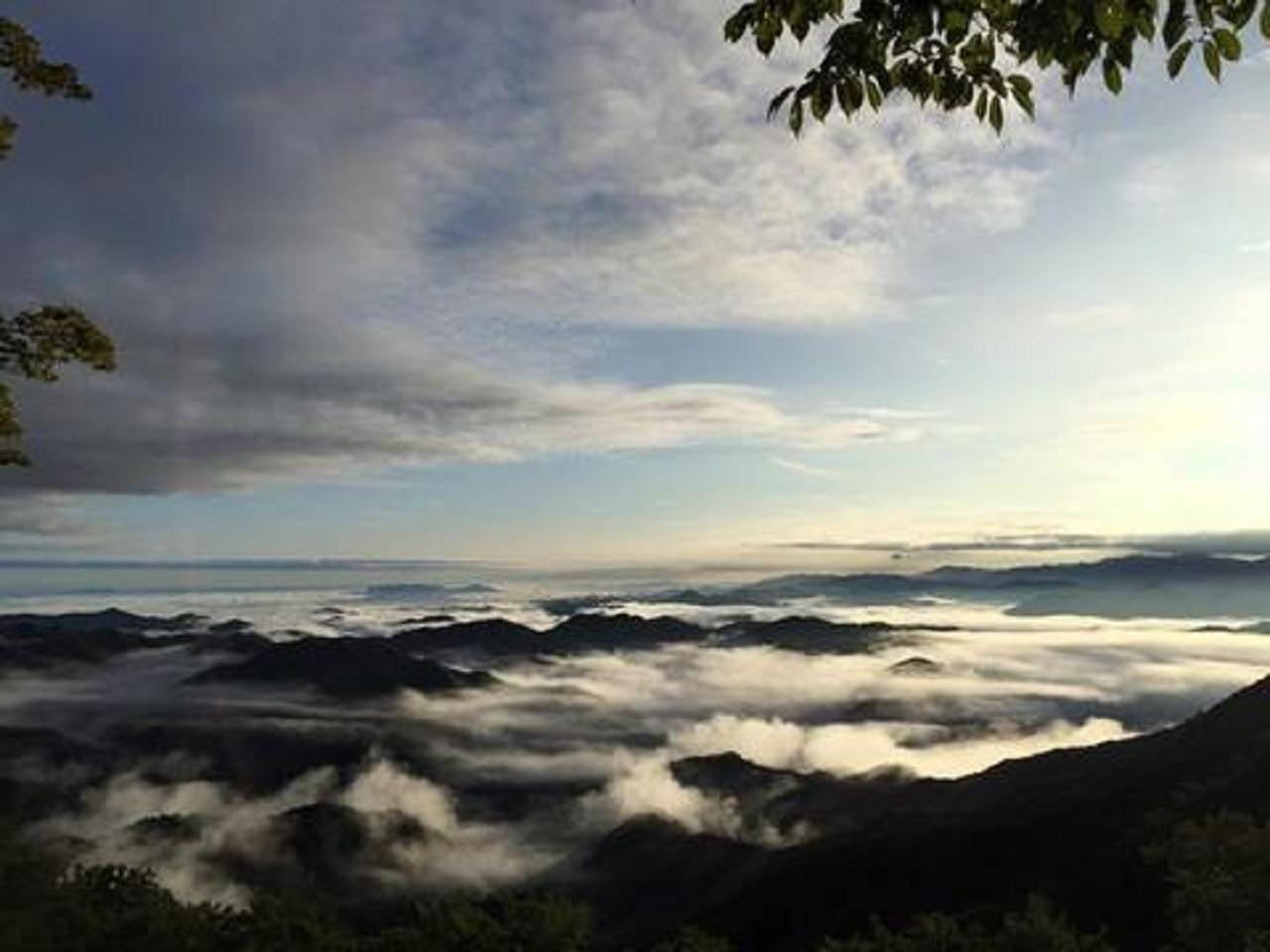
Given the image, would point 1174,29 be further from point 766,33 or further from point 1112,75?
point 766,33

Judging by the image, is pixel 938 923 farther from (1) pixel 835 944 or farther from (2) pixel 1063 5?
(2) pixel 1063 5

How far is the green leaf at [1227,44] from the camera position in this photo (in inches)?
340

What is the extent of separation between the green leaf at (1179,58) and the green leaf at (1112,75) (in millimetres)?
748

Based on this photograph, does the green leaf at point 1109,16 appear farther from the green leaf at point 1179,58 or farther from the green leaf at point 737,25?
the green leaf at point 737,25

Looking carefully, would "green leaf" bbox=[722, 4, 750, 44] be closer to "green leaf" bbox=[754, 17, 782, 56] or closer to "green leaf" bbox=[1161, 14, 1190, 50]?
"green leaf" bbox=[754, 17, 782, 56]

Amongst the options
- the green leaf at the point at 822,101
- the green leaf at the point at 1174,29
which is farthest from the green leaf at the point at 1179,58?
the green leaf at the point at 822,101

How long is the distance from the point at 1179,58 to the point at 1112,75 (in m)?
0.80

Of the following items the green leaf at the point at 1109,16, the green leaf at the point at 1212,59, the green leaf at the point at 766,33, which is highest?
the green leaf at the point at 766,33

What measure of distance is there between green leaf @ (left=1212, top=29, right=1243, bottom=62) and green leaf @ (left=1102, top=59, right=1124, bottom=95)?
0.96 meters

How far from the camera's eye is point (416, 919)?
5222cm

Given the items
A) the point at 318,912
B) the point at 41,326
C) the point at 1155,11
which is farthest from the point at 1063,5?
the point at 318,912

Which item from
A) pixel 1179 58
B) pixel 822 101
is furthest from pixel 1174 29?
pixel 822 101

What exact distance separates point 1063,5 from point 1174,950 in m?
51.1

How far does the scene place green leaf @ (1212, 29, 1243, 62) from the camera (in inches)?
340
